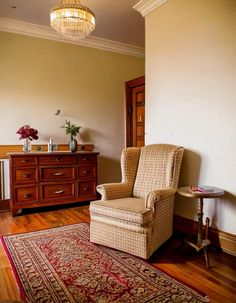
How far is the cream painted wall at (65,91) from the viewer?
12.0 feet

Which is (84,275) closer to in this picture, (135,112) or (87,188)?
(87,188)

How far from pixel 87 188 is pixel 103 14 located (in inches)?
100

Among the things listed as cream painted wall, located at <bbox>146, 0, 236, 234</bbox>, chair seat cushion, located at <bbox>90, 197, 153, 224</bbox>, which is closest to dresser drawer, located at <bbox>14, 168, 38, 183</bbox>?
chair seat cushion, located at <bbox>90, 197, 153, 224</bbox>

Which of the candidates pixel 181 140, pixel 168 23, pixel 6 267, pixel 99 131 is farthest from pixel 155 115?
pixel 6 267

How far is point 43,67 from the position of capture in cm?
389

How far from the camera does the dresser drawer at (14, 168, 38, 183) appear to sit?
3.30 metres

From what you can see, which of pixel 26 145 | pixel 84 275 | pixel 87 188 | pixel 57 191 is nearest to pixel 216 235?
pixel 84 275

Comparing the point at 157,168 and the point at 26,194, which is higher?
the point at 157,168

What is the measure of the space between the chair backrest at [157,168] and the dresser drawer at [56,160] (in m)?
1.27

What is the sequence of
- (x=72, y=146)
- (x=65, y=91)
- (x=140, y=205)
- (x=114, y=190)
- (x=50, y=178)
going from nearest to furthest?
(x=140, y=205) → (x=114, y=190) → (x=50, y=178) → (x=72, y=146) → (x=65, y=91)

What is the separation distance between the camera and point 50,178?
11.5 ft

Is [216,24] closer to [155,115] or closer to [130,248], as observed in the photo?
[155,115]

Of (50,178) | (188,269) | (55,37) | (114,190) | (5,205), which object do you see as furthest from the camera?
(55,37)

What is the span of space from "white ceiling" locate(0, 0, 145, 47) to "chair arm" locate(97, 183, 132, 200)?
230 centimetres
